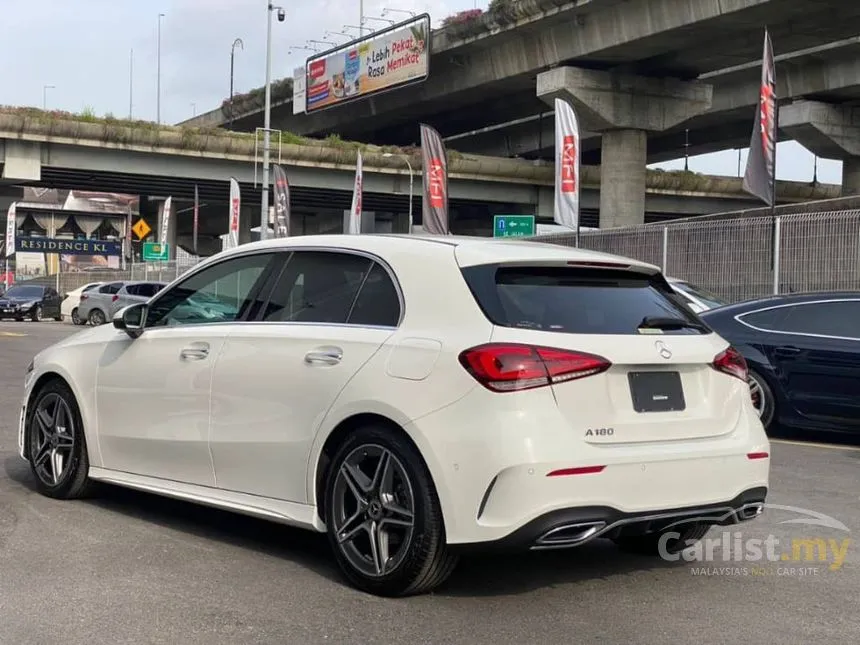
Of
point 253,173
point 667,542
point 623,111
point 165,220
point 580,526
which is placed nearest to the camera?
point 580,526

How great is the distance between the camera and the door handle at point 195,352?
5.65 meters

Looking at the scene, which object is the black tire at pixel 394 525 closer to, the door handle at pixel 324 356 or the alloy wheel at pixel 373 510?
the alloy wheel at pixel 373 510

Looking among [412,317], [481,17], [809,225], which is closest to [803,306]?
[412,317]

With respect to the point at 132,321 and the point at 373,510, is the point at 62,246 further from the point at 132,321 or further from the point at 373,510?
the point at 373,510

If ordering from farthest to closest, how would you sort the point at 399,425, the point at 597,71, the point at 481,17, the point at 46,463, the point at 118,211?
1. the point at 118,211
2. the point at 481,17
3. the point at 597,71
4. the point at 46,463
5. the point at 399,425

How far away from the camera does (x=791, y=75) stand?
41344mm

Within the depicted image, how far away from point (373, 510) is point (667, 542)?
5.68 ft

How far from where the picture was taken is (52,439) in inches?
262

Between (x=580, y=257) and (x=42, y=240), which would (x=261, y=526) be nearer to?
(x=580, y=257)

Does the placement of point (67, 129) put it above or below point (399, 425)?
above

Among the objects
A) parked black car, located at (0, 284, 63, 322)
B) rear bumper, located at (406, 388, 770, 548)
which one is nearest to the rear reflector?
rear bumper, located at (406, 388, 770, 548)

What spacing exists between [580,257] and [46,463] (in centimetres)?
377

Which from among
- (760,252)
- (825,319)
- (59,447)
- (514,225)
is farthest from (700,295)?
(514,225)

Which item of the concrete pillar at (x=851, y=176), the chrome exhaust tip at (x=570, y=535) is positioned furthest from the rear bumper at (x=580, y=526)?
the concrete pillar at (x=851, y=176)
